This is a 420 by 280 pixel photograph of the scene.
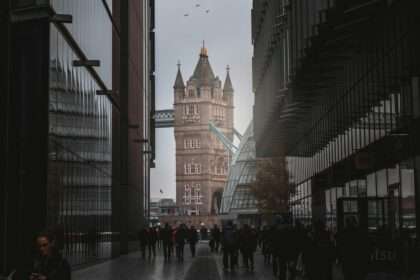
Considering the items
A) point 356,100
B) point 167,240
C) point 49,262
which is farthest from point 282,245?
point 167,240

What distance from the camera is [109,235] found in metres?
48.2

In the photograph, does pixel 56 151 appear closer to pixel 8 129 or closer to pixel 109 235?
pixel 8 129

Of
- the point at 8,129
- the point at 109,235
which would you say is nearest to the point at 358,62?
the point at 8,129

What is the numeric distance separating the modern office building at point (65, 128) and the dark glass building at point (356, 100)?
6.93 metres

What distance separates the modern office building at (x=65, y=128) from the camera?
2284 centimetres

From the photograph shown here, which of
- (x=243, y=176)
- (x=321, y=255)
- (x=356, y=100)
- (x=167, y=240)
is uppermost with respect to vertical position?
(x=243, y=176)

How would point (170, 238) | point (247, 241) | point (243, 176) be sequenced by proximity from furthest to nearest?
point (243, 176), point (170, 238), point (247, 241)

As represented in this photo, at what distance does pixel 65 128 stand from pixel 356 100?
886 cm

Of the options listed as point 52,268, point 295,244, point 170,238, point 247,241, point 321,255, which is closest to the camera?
point 52,268

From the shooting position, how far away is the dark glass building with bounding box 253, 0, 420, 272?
75.9ft

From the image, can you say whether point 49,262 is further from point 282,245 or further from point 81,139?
point 81,139

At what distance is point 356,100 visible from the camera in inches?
1203

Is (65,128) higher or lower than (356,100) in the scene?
lower

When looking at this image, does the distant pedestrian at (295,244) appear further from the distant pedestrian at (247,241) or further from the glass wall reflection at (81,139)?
the distant pedestrian at (247,241)
